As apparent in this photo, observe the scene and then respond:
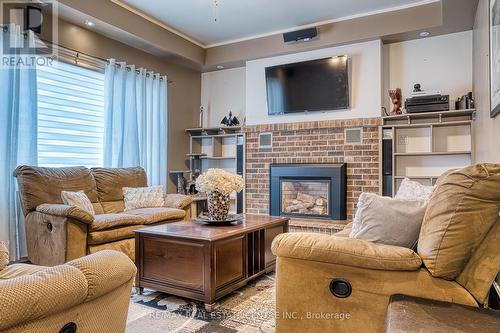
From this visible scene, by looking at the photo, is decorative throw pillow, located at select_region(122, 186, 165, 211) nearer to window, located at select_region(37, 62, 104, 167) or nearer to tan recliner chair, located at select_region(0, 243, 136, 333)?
window, located at select_region(37, 62, 104, 167)

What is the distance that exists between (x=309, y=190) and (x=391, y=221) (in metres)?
3.29

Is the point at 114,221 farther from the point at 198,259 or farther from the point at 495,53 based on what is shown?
the point at 495,53

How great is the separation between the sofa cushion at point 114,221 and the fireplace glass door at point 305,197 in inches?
87.3

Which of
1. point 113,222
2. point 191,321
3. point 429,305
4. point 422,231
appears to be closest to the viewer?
point 429,305

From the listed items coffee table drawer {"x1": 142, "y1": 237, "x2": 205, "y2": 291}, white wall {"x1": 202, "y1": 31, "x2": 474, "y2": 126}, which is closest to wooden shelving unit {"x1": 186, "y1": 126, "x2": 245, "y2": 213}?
white wall {"x1": 202, "y1": 31, "x2": 474, "y2": 126}

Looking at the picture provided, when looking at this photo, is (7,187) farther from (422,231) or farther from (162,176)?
(422,231)

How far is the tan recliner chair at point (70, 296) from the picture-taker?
36.8 inches

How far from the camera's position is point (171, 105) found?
5.50m

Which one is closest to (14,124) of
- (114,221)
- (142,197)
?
(114,221)

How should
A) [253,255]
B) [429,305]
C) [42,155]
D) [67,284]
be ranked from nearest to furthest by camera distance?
[67,284]
[429,305]
[253,255]
[42,155]

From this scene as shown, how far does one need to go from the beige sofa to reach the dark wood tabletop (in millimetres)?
683

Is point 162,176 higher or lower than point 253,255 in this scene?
higher

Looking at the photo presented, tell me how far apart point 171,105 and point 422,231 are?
465cm

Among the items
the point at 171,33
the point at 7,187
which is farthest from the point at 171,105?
the point at 7,187
